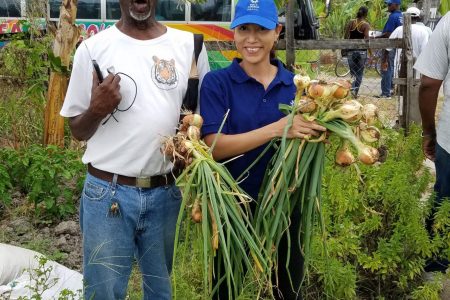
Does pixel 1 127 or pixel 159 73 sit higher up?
pixel 159 73

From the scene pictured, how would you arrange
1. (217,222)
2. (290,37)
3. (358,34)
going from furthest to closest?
(358,34), (290,37), (217,222)

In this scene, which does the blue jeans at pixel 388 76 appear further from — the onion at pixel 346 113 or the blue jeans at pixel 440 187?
the onion at pixel 346 113

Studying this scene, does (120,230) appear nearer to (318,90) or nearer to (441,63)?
(318,90)

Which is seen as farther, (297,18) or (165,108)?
(297,18)

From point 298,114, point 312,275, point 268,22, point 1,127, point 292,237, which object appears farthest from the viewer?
point 1,127

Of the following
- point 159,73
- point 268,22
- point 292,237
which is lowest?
point 292,237

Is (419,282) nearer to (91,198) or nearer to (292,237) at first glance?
(292,237)

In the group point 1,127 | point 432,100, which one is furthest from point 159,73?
point 1,127

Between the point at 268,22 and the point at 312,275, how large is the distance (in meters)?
1.66

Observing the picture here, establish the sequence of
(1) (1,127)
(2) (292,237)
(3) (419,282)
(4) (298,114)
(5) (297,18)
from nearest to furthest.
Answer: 1. (4) (298,114)
2. (2) (292,237)
3. (3) (419,282)
4. (1) (1,127)
5. (5) (297,18)

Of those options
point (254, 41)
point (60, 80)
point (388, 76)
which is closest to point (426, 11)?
point (388, 76)

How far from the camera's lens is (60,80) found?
213 inches

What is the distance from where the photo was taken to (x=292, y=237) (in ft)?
9.34

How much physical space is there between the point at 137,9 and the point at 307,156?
855mm
